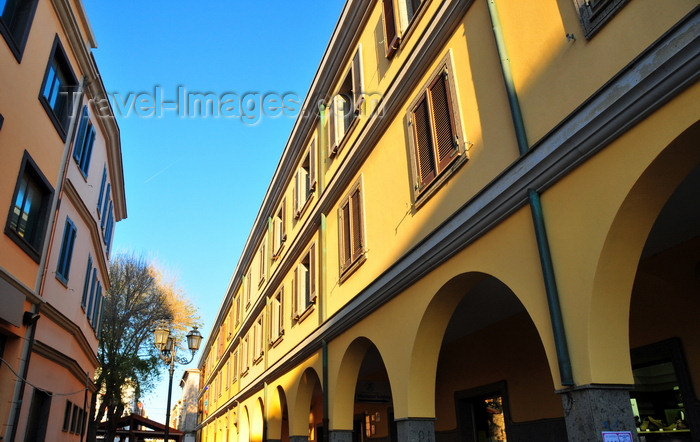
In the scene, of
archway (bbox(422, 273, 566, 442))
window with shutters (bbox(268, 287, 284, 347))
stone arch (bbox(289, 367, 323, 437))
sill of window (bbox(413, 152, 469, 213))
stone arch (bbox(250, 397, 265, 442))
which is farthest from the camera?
stone arch (bbox(250, 397, 265, 442))

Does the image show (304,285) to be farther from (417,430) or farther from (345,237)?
(417,430)

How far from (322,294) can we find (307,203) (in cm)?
303

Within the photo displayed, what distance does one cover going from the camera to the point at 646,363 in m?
7.39

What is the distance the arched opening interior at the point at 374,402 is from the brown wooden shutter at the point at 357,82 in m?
4.86

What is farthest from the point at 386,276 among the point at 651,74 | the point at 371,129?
the point at 651,74

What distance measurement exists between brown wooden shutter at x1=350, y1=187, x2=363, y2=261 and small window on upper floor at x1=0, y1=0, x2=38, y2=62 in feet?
20.3

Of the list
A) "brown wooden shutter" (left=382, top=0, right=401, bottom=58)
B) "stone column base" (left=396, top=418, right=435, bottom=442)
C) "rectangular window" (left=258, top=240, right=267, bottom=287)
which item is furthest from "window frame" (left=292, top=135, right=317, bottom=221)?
"stone column base" (left=396, top=418, right=435, bottom=442)

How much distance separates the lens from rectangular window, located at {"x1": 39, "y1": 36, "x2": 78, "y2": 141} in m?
10.6

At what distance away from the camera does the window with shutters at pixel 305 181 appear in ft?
47.2

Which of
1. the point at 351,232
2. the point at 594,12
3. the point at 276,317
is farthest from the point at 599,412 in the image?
the point at 276,317

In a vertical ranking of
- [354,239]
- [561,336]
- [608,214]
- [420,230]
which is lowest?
[561,336]

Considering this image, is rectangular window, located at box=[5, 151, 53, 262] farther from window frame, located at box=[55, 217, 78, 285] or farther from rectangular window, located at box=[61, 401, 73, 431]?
rectangular window, located at box=[61, 401, 73, 431]

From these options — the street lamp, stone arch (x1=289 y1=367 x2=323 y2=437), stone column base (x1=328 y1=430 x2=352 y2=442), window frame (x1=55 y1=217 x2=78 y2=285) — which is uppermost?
window frame (x1=55 y1=217 x2=78 y2=285)

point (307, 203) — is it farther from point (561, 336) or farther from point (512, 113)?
point (561, 336)
